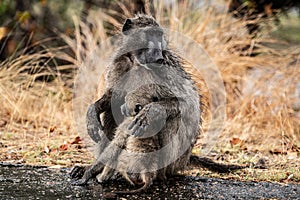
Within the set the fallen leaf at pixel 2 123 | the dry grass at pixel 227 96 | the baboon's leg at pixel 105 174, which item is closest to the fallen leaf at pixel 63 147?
the dry grass at pixel 227 96

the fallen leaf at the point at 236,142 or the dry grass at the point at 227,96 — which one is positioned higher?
the dry grass at the point at 227,96

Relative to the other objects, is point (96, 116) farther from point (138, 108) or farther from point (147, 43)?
point (147, 43)

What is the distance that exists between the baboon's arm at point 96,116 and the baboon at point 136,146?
0.54 feet

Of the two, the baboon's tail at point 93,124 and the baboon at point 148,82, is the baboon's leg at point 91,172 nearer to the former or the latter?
the baboon at point 148,82

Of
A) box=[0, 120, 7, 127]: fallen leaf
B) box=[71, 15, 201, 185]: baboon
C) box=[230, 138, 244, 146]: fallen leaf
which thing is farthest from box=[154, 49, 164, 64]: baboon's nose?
box=[0, 120, 7, 127]: fallen leaf

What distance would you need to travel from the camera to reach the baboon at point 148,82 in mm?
3475

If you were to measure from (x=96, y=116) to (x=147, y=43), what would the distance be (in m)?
0.63

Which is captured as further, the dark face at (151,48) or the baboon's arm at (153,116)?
the dark face at (151,48)

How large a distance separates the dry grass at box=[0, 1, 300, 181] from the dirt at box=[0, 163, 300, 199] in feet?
3.38

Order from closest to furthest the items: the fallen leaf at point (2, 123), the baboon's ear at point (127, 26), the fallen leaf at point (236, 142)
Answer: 1. the baboon's ear at point (127, 26)
2. the fallen leaf at point (236, 142)
3. the fallen leaf at point (2, 123)

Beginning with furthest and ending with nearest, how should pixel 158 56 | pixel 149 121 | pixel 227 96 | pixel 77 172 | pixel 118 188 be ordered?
pixel 227 96, pixel 77 172, pixel 158 56, pixel 118 188, pixel 149 121

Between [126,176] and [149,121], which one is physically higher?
[149,121]

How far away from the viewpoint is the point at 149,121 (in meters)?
3.25

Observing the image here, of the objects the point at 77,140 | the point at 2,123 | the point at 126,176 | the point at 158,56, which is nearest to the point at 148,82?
the point at 158,56
